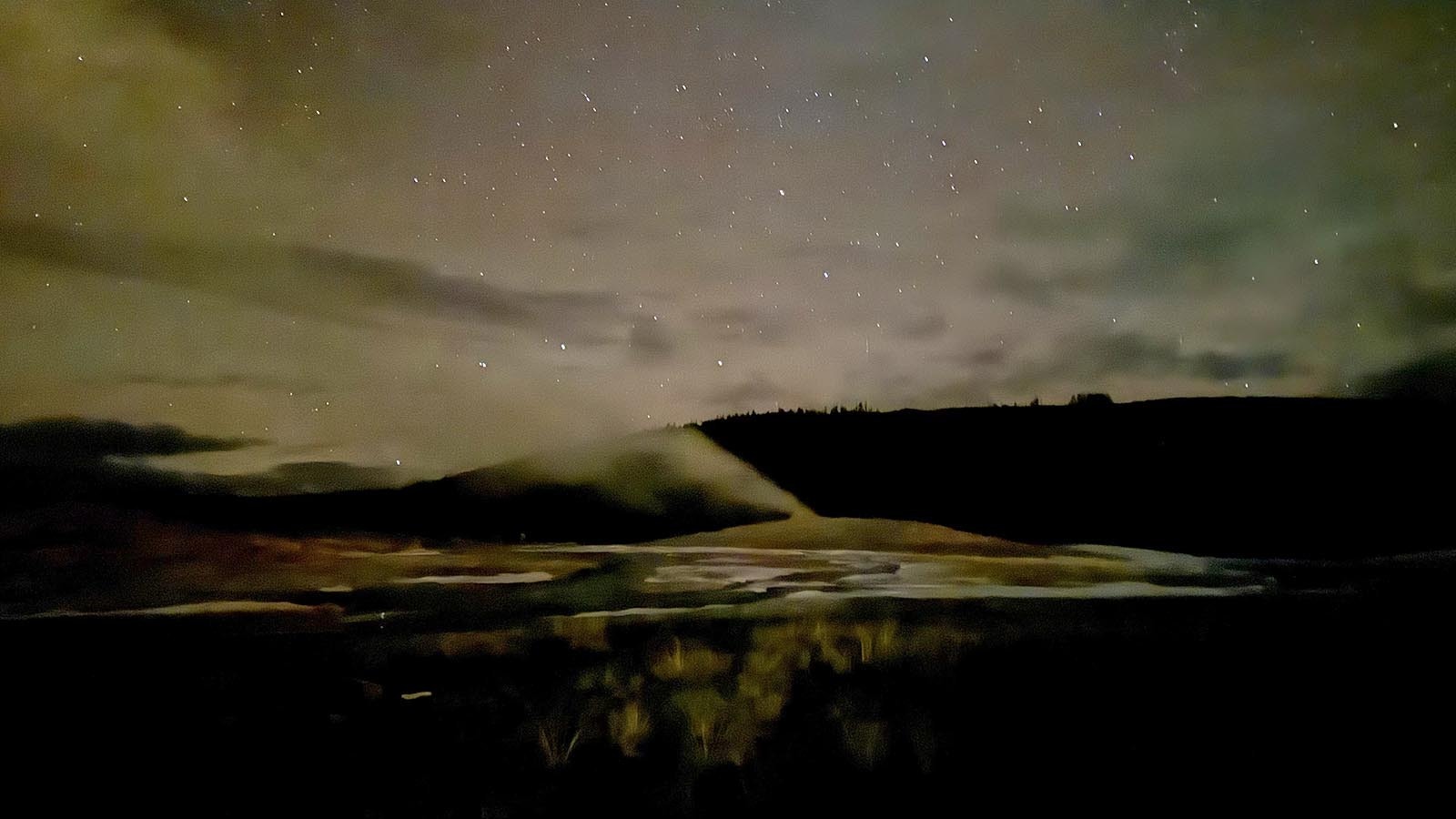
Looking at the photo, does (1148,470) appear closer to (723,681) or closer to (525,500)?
(723,681)

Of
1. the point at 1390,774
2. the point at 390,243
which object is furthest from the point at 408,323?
the point at 1390,774

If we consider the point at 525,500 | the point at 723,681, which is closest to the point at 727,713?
the point at 723,681

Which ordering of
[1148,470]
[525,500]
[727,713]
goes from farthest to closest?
1. [1148,470]
2. [525,500]
3. [727,713]

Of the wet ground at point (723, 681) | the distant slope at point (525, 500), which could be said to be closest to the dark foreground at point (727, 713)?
the wet ground at point (723, 681)

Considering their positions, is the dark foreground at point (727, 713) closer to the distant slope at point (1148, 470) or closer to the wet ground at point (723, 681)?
the wet ground at point (723, 681)

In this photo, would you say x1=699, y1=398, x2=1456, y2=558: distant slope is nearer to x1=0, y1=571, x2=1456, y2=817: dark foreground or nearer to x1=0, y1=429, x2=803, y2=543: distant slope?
x1=0, y1=429, x2=803, y2=543: distant slope

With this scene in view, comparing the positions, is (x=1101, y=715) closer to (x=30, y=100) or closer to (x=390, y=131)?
(x=390, y=131)
